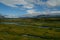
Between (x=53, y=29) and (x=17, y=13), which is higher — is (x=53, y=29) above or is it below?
below

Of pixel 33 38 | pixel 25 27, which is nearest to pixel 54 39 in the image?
pixel 33 38

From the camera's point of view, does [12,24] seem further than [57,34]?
Yes

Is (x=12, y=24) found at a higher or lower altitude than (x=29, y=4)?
lower

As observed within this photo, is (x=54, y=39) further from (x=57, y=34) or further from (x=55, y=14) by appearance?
(x=55, y=14)

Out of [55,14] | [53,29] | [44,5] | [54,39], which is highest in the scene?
[44,5]

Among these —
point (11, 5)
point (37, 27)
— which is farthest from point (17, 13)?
point (37, 27)

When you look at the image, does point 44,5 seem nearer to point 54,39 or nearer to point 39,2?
point 39,2
